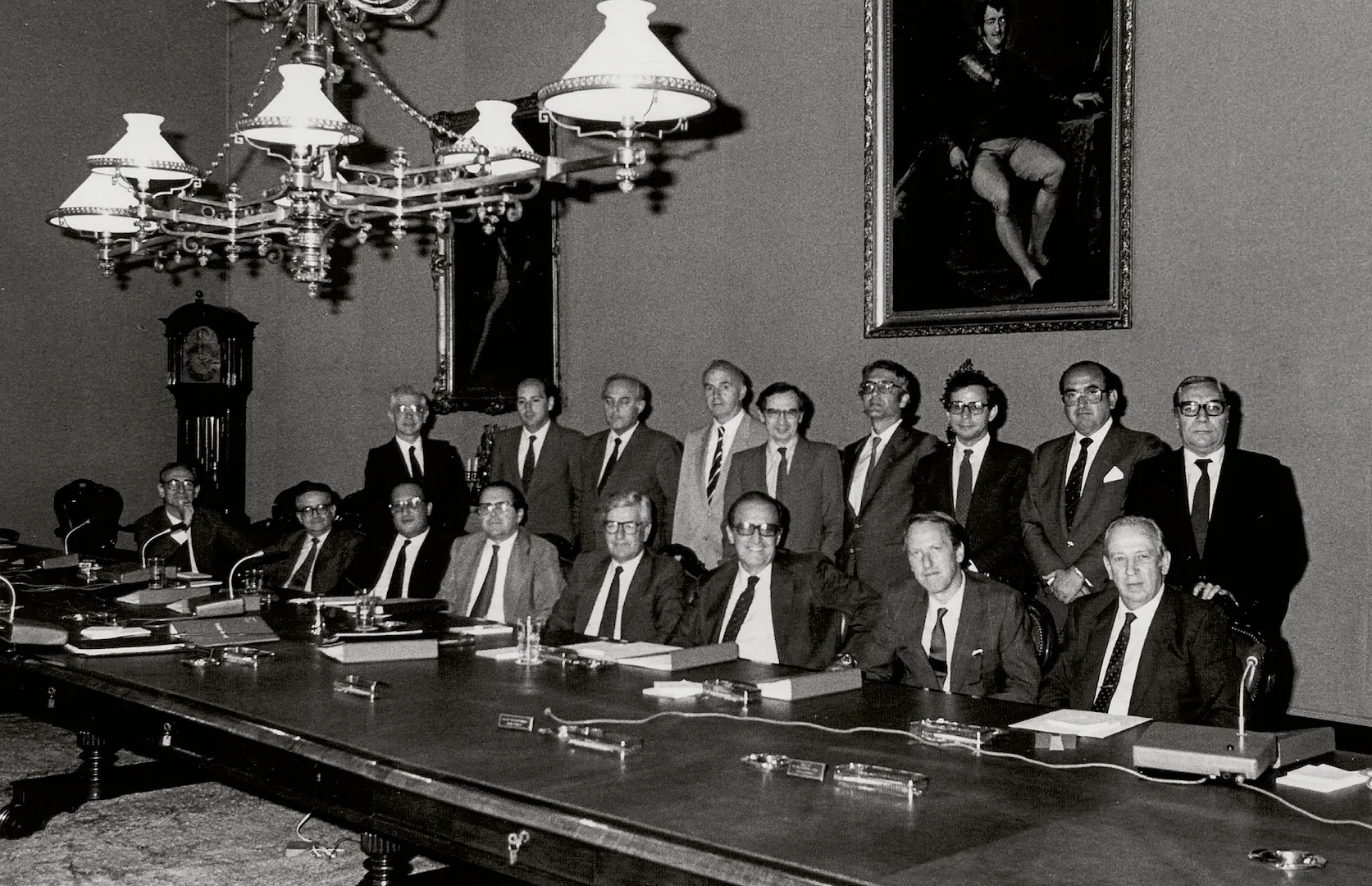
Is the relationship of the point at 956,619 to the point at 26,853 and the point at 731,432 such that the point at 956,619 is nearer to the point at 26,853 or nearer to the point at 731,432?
the point at 731,432

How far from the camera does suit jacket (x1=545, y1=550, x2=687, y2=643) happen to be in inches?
198

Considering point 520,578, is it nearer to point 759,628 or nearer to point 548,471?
point 759,628

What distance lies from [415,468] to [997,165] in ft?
11.4

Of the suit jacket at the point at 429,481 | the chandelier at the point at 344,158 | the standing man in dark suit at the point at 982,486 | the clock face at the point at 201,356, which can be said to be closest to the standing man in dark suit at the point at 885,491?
the standing man in dark suit at the point at 982,486

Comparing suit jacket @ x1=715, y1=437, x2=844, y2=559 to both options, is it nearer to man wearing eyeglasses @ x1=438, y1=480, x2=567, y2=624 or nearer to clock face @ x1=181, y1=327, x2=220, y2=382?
man wearing eyeglasses @ x1=438, y1=480, x2=567, y2=624

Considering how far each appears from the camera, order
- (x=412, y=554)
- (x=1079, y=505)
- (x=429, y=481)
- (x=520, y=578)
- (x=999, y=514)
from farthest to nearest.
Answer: (x=429, y=481) → (x=412, y=554) → (x=520, y=578) → (x=999, y=514) → (x=1079, y=505)

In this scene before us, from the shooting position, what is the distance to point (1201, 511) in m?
4.84

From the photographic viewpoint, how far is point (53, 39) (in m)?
10.3

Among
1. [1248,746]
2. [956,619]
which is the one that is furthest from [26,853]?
[1248,746]

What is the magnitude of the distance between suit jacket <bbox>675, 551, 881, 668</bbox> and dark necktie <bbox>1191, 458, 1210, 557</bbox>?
3.86ft

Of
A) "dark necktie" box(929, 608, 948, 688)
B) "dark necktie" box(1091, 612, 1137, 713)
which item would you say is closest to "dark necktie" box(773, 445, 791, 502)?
"dark necktie" box(929, 608, 948, 688)

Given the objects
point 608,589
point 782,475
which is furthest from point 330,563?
point 782,475

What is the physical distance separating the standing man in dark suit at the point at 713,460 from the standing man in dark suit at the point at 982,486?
97cm

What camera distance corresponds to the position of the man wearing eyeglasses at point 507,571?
5707 millimetres
